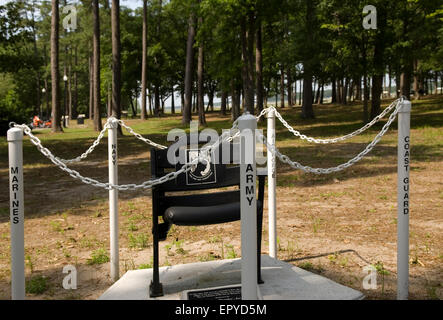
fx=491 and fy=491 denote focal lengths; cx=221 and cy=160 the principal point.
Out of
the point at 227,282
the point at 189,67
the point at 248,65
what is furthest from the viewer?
the point at 189,67

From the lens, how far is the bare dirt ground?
466cm

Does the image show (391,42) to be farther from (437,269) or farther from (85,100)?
(85,100)

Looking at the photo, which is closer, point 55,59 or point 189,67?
point 55,59

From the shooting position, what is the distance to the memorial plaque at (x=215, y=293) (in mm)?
3818

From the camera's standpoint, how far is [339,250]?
211 inches

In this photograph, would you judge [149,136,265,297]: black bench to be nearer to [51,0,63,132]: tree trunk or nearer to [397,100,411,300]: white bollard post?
[397,100,411,300]: white bollard post

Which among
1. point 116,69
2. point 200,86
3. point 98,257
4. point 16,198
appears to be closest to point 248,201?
point 16,198

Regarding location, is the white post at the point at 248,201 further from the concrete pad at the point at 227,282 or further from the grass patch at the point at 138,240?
the grass patch at the point at 138,240

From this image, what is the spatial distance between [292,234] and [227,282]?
2.07 metres

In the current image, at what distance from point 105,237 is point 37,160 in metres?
9.86

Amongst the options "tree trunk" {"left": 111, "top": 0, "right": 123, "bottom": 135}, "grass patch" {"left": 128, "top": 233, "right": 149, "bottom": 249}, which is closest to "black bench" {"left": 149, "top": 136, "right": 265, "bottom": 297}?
"grass patch" {"left": 128, "top": 233, "right": 149, "bottom": 249}

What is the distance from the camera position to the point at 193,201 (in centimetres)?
424

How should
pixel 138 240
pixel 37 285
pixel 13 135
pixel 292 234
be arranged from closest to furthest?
pixel 13 135 → pixel 37 285 → pixel 138 240 → pixel 292 234

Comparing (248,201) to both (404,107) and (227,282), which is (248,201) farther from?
(404,107)
